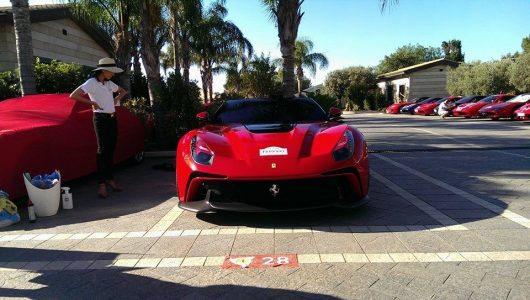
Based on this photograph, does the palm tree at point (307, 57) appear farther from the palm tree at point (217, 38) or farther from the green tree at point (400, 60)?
the green tree at point (400, 60)

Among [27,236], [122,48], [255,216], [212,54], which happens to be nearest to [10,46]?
[122,48]

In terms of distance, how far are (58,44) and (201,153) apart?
14288mm

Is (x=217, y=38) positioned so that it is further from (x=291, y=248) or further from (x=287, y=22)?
(x=291, y=248)

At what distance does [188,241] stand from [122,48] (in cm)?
1166

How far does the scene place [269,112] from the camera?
226 inches

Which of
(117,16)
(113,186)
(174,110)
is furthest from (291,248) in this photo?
(117,16)

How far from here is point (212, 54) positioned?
30391 millimetres

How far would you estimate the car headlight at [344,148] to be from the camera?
14.1 feet

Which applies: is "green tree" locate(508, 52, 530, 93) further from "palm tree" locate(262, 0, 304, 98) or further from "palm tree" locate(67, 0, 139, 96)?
"palm tree" locate(67, 0, 139, 96)

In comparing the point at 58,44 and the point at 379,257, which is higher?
the point at 58,44

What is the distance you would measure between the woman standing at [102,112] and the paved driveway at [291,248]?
348mm

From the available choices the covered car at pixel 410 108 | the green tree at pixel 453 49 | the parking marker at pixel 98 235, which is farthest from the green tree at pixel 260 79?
the green tree at pixel 453 49

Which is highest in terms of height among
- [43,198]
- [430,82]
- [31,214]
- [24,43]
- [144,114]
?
[430,82]

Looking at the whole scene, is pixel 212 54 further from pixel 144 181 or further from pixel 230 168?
pixel 230 168
